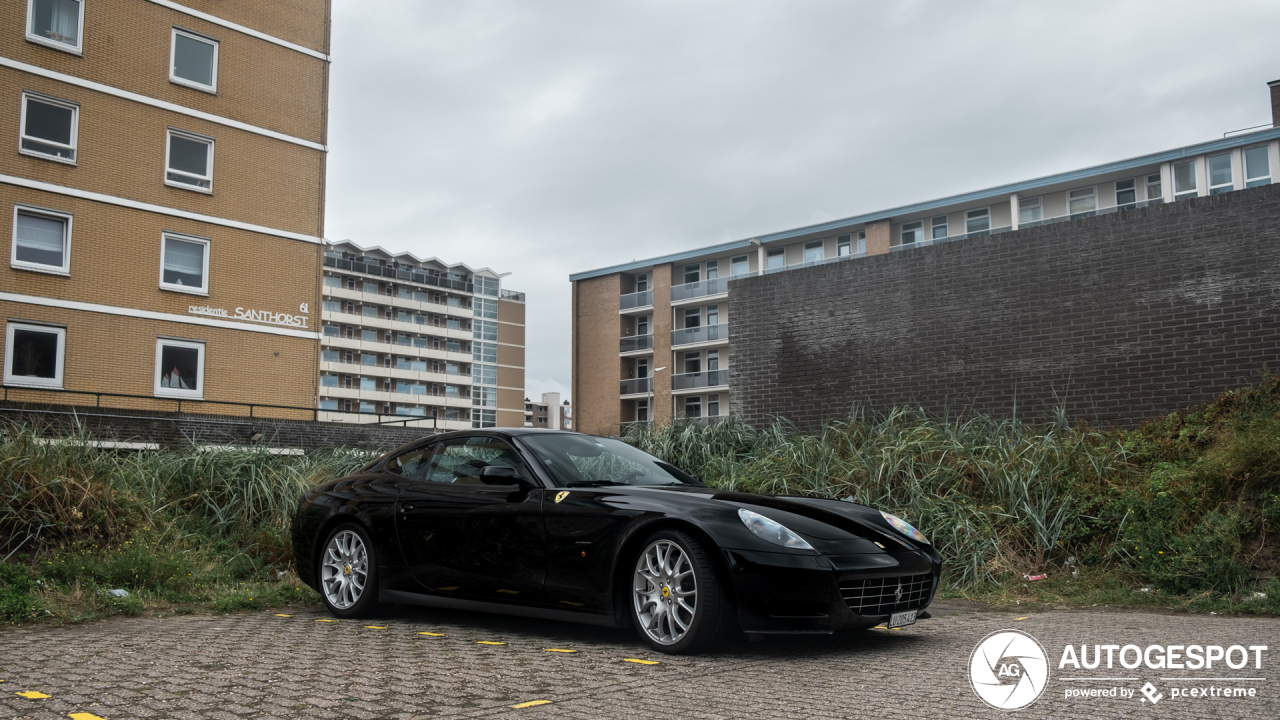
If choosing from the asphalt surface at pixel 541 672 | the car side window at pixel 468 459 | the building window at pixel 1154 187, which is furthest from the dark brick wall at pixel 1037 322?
the building window at pixel 1154 187

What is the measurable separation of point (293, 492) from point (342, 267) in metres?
79.8

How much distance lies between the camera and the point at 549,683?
13.9 ft

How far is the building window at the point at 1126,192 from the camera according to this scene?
42.4 m

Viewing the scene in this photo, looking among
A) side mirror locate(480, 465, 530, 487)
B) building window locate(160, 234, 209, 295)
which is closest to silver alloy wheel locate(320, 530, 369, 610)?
side mirror locate(480, 465, 530, 487)

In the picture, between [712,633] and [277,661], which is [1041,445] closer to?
[712,633]

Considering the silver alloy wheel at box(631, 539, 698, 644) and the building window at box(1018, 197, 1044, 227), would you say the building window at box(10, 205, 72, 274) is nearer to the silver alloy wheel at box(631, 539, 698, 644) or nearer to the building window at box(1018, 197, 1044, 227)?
the silver alloy wheel at box(631, 539, 698, 644)

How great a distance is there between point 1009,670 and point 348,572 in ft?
14.2

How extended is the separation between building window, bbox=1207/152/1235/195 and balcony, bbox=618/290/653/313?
31465mm

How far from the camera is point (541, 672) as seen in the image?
4.52 meters

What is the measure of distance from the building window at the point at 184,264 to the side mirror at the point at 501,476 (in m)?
20.4

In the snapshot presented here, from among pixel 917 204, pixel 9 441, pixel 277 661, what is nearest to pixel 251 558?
pixel 9 441

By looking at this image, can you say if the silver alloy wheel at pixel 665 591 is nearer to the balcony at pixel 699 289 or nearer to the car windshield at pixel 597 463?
the car windshield at pixel 597 463

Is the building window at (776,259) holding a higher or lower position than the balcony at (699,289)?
higher

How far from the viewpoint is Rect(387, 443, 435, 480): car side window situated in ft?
21.9
